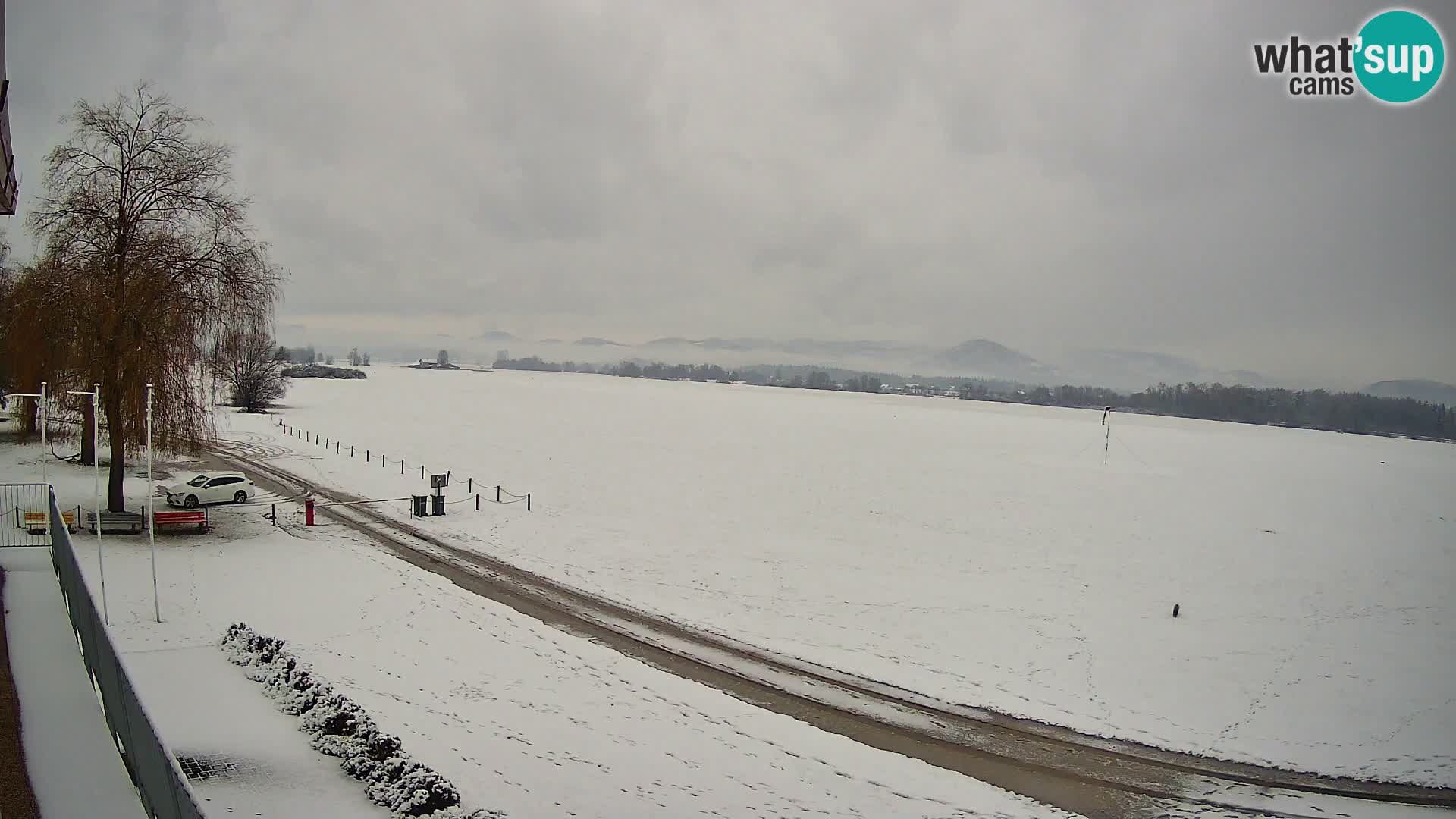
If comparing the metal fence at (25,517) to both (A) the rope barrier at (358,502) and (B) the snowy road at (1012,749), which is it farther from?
(B) the snowy road at (1012,749)

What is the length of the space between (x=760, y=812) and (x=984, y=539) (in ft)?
66.0

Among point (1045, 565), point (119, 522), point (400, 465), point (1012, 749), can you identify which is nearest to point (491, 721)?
point (1012, 749)

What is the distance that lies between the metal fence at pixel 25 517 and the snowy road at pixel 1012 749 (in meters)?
13.1

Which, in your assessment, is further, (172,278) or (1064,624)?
(172,278)

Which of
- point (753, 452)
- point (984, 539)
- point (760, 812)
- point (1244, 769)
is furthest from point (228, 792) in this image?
point (753, 452)

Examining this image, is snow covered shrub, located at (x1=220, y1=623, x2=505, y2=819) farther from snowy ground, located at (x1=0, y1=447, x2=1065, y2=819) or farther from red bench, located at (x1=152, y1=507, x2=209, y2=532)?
red bench, located at (x1=152, y1=507, x2=209, y2=532)

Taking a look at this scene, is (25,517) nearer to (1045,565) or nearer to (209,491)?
(209,491)

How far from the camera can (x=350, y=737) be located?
10.4 m

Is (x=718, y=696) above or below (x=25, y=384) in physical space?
below

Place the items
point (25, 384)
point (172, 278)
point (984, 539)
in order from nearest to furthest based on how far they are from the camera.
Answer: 1. point (172, 278)
2. point (984, 539)
3. point (25, 384)

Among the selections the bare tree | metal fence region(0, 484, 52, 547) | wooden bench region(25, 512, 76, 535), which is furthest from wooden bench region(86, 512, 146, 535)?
the bare tree

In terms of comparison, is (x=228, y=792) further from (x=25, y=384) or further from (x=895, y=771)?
(x=25, y=384)

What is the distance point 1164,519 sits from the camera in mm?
32531

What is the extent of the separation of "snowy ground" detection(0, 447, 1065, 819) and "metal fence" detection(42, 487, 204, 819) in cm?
131
